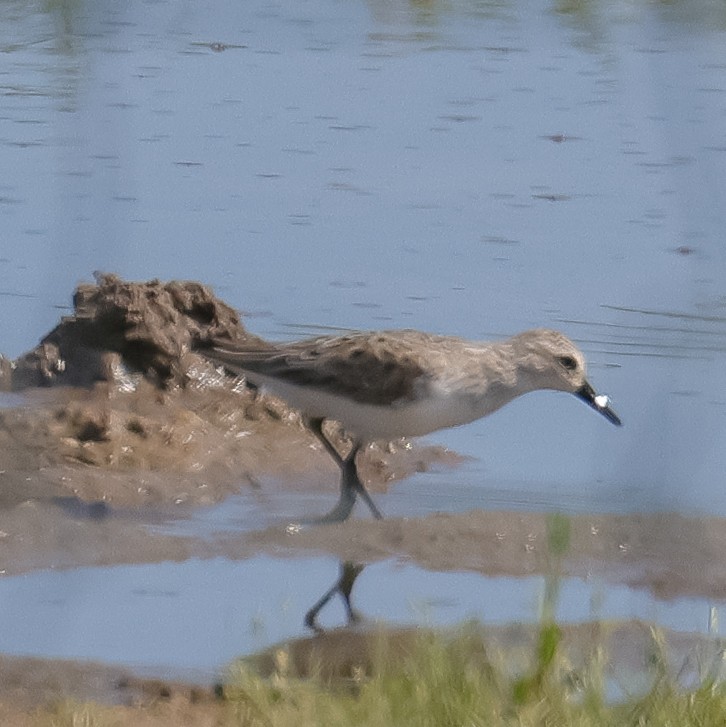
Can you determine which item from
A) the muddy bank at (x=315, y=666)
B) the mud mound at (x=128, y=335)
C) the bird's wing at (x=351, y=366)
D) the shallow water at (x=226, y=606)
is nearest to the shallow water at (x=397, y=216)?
the shallow water at (x=226, y=606)

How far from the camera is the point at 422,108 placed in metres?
11.0

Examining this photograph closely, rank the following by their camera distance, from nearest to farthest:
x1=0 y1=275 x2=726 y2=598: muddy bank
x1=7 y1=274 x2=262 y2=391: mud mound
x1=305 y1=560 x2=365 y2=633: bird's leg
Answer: x1=305 y1=560 x2=365 y2=633: bird's leg < x1=0 y1=275 x2=726 y2=598: muddy bank < x1=7 y1=274 x2=262 y2=391: mud mound

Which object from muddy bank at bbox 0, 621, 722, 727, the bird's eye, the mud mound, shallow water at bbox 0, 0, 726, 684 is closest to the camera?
muddy bank at bbox 0, 621, 722, 727

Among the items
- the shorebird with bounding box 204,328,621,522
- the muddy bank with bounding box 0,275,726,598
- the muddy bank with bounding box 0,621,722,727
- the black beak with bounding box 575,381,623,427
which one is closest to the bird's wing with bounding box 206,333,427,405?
the shorebird with bounding box 204,328,621,522

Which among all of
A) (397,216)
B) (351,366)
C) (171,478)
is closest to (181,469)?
(171,478)

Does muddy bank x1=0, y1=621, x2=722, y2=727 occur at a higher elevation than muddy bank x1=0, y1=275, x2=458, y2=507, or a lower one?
higher

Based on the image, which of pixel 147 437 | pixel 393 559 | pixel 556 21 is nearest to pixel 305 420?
pixel 147 437

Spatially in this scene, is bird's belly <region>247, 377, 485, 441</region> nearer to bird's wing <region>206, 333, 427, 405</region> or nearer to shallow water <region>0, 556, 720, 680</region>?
bird's wing <region>206, 333, 427, 405</region>

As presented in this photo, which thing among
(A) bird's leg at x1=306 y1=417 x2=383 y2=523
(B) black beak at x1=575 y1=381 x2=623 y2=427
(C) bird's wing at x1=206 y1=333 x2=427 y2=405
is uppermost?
(C) bird's wing at x1=206 y1=333 x2=427 y2=405

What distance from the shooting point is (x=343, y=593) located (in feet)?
20.6

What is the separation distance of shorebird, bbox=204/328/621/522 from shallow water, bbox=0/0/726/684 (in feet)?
1.03

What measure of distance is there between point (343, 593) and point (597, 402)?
1768mm

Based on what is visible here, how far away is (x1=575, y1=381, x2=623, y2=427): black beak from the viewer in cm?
750

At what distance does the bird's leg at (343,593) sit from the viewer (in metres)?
5.94
